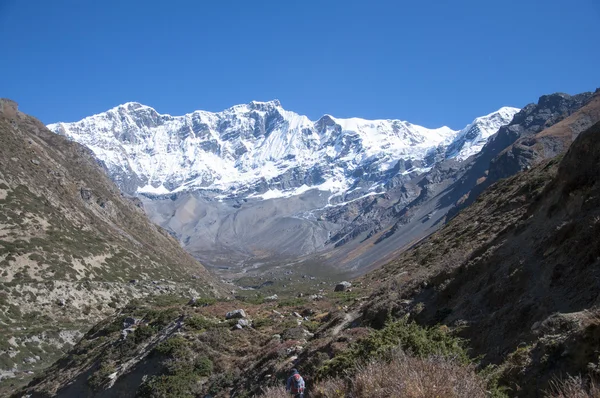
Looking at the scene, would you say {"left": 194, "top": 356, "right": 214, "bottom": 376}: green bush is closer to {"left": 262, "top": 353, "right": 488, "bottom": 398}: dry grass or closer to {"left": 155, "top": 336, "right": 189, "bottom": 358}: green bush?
{"left": 155, "top": 336, "right": 189, "bottom": 358}: green bush

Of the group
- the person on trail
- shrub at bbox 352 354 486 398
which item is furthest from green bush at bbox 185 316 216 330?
shrub at bbox 352 354 486 398

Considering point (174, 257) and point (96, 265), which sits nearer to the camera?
point (96, 265)

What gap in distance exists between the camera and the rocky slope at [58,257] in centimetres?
4844

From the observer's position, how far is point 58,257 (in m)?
66.2

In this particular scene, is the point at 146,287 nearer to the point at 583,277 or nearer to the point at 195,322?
the point at 195,322

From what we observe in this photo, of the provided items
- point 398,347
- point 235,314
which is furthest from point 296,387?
point 235,314

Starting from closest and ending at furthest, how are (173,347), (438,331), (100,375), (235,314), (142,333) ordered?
→ 1. (438,331)
2. (173,347)
3. (100,375)
4. (142,333)
5. (235,314)

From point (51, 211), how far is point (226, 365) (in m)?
73.9

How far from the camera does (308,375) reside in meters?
14.8

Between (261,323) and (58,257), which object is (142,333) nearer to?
(261,323)

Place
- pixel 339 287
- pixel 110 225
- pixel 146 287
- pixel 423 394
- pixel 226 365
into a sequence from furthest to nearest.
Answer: pixel 110 225, pixel 146 287, pixel 339 287, pixel 226 365, pixel 423 394

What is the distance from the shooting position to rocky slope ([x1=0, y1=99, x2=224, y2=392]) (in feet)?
159

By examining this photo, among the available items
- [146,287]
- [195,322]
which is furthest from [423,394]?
[146,287]

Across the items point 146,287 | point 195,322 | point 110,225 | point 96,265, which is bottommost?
point 195,322
